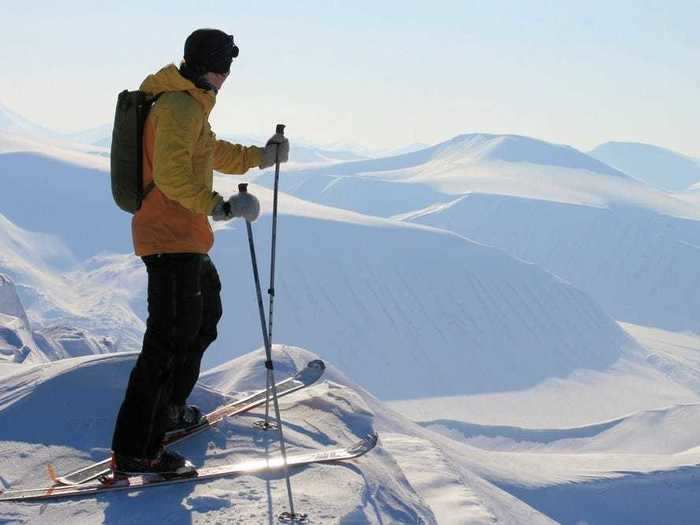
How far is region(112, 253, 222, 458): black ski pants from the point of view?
476 cm

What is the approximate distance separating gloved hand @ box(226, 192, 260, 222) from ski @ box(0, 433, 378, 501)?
5.03 feet

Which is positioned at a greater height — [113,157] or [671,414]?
[113,157]

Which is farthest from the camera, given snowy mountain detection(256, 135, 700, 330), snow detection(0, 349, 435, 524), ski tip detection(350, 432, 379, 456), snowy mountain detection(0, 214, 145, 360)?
snowy mountain detection(256, 135, 700, 330)

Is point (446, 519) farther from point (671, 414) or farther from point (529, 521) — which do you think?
point (671, 414)

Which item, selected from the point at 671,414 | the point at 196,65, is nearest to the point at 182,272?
the point at 196,65

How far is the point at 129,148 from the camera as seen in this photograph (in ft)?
15.2

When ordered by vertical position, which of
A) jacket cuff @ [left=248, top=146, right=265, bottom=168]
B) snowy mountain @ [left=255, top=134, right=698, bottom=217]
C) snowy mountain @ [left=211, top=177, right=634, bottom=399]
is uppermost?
jacket cuff @ [left=248, top=146, right=265, bottom=168]

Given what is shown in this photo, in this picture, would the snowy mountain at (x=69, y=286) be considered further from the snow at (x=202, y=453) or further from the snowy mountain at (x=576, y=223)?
the snowy mountain at (x=576, y=223)

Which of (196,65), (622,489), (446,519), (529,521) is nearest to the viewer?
(196,65)

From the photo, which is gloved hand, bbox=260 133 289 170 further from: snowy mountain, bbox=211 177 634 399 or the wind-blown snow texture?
snowy mountain, bbox=211 177 634 399

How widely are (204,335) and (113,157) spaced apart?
3.96ft

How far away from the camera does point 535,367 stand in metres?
70.9

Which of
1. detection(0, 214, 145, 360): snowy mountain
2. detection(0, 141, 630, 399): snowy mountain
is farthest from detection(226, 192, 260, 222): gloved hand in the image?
detection(0, 141, 630, 399): snowy mountain

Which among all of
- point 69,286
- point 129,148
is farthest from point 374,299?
point 129,148
